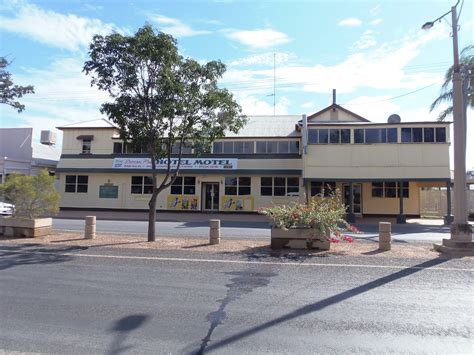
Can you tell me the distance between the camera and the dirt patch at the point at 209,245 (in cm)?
1066

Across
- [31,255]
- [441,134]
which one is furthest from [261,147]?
[31,255]

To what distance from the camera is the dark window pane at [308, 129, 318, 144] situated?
25.5 meters

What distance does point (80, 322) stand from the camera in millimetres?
5199

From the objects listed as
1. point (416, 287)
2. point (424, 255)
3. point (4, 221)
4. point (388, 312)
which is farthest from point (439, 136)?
point (4, 221)

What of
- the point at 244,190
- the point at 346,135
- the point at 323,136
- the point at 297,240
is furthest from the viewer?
the point at 244,190

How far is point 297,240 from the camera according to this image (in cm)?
1116

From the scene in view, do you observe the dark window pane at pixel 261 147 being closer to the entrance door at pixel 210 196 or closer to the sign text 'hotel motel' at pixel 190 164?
the sign text 'hotel motel' at pixel 190 164

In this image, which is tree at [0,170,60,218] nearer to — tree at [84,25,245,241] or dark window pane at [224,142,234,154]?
tree at [84,25,245,241]

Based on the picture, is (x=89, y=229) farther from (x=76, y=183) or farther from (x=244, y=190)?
(x=76, y=183)

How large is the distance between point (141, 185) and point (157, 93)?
18.8 meters

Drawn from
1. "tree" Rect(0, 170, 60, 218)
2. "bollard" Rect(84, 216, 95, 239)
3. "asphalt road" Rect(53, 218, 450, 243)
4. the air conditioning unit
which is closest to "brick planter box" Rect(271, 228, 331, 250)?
"asphalt road" Rect(53, 218, 450, 243)

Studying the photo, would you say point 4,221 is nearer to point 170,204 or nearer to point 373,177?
point 170,204

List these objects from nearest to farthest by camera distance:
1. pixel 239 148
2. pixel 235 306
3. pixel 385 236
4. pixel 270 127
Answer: pixel 235 306
pixel 385 236
pixel 239 148
pixel 270 127

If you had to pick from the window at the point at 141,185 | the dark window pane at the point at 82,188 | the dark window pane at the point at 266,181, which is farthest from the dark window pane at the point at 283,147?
the dark window pane at the point at 82,188
